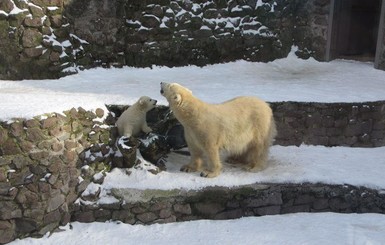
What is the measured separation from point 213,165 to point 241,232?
0.78 m

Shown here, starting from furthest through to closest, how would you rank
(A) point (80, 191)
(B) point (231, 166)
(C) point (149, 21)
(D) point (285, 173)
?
(C) point (149, 21)
(B) point (231, 166)
(D) point (285, 173)
(A) point (80, 191)

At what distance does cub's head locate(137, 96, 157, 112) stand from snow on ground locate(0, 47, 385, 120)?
17.9 inches

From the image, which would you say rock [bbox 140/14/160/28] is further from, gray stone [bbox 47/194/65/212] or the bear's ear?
gray stone [bbox 47/194/65/212]

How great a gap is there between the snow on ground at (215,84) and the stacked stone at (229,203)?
1.14 metres

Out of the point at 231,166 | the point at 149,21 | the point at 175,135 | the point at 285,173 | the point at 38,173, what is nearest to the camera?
the point at 38,173

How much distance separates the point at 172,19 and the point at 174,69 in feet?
2.94

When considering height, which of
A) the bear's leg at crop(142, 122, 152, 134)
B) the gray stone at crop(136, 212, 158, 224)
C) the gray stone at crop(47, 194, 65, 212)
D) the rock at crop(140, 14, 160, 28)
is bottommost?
the gray stone at crop(136, 212, 158, 224)

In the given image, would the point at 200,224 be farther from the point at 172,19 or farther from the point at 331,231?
the point at 172,19

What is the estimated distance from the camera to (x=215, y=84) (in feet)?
22.3

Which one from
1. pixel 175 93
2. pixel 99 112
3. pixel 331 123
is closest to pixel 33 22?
pixel 99 112

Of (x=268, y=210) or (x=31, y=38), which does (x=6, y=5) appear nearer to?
(x=31, y=38)

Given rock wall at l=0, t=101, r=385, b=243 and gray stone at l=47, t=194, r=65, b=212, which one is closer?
rock wall at l=0, t=101, r=385, b=243

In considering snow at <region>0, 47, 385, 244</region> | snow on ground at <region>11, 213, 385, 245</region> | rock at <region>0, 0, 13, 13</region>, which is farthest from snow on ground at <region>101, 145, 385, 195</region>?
rock at <region>0, 0, 13, 13</region>

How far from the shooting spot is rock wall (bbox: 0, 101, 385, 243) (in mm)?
4109
